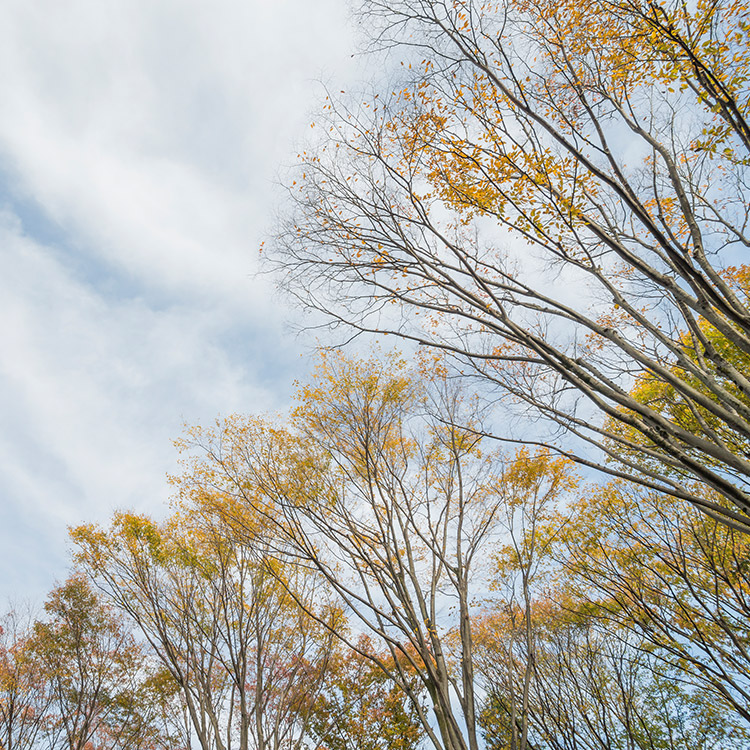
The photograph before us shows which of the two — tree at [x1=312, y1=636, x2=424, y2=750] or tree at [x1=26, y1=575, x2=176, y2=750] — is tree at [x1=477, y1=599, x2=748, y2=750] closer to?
tree at [x1=312, y1=636, x2=424, y2=750]

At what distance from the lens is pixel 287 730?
8.39 metres

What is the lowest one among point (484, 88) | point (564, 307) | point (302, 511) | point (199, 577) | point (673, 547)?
point (673, 547)

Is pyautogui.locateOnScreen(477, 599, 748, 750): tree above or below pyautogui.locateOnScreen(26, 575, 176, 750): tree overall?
below

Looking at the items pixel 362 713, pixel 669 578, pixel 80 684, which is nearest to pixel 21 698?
pixel 80 684

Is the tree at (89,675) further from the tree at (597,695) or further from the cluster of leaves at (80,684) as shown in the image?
the tree at (597,695)

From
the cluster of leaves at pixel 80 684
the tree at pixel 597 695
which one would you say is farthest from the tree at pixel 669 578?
the cluster of leaves at pixel 80 684

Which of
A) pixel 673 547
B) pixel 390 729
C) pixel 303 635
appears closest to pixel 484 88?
pixel 673 547

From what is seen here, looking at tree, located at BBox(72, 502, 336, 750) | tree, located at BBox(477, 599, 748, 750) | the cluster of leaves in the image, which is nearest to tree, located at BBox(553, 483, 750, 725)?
tree, located at BBox(477, 599, 748, 750)

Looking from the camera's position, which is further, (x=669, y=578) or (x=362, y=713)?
(x=362, y=713)

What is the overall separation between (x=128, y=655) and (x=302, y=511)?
27.8ft

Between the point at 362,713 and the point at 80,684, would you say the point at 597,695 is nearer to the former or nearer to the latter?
the point at 362,713

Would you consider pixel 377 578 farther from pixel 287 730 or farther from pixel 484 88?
pixel 484 88

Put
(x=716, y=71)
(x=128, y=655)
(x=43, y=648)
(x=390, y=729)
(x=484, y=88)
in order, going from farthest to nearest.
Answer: (x=390, y=729) < (x=128, y=655) < (x=43, y=648) < (x=484, y=88) < (x=716, y=71)

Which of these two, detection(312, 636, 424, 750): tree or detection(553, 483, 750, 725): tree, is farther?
detection(312, 636, 424, 750): tree
